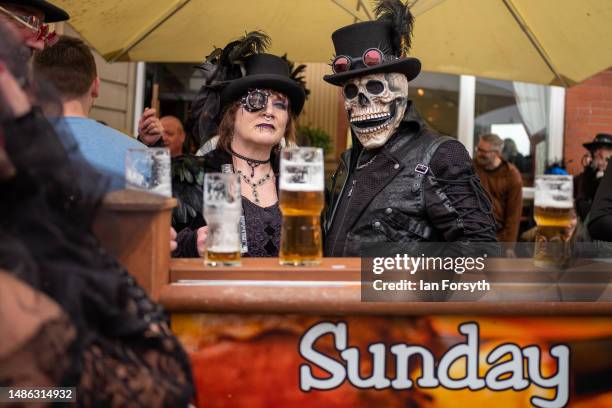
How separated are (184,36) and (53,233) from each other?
12.3 feet

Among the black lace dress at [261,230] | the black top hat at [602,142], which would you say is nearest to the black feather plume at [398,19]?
the black lace dress at [261,230]

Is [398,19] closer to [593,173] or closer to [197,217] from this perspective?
[197,217]

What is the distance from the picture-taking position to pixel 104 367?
4.11ft

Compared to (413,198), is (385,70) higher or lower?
higher

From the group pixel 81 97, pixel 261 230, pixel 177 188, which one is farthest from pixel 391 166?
pixel 81 97

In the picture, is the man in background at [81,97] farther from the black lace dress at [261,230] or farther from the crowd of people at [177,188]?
the black lace dress at [261,230]

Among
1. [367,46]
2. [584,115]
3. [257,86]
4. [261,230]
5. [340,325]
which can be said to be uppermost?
[584,115]

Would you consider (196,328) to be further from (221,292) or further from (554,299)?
(554,299)

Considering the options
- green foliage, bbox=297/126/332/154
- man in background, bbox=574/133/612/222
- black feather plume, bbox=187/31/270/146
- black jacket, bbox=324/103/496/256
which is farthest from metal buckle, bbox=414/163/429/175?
green foliage, bbox=297/126/332/154

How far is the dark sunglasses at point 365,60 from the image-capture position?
2.73 metres

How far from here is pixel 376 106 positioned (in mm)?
2699

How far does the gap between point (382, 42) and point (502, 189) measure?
146 inches

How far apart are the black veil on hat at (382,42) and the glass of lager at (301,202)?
2.49ft

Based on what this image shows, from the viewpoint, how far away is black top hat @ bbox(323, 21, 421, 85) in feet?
8.95
